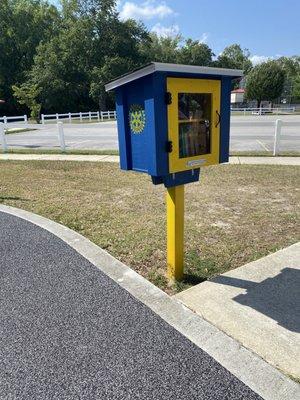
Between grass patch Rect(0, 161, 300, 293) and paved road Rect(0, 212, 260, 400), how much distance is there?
2.06 feet

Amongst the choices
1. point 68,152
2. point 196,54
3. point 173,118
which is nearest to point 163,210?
point 173,118

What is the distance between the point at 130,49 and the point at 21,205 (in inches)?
Result: 1849

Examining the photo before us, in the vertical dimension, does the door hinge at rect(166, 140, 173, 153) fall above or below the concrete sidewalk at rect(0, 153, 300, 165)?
above

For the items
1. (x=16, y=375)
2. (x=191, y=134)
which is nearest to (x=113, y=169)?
(x=191, y=134)

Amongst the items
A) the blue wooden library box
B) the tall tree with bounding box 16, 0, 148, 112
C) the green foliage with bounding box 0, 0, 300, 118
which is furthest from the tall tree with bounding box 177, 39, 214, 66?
the blue wooden library box

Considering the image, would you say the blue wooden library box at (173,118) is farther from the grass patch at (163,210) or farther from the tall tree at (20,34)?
the tall tree at (20,34)

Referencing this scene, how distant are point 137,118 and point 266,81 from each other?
52.4 meters

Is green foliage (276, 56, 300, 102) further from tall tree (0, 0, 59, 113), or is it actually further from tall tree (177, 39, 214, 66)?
tall tree (0, 0, 59, 113)

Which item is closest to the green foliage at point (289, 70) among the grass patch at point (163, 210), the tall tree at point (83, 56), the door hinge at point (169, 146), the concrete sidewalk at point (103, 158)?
the tall tree at point (83, 56)

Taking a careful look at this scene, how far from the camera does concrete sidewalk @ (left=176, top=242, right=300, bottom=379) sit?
2678 mm

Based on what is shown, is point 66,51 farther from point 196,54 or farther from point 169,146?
point 169,146

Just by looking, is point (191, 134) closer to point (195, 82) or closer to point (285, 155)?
point (195, 82)

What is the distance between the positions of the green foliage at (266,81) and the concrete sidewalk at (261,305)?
5166 centimetres

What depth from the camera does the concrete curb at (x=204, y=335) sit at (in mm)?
2334
